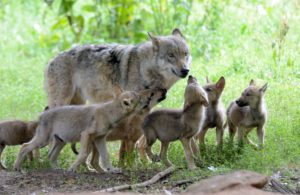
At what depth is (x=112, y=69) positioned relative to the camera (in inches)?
449

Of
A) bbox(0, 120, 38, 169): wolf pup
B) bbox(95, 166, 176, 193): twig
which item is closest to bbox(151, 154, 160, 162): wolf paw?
bbox(95, 166, 176, 193): twig

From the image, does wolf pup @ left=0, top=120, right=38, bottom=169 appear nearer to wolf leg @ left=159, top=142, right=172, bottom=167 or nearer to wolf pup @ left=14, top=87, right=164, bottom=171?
wolf pup @ left=14, top=87, right=164, bottom=171

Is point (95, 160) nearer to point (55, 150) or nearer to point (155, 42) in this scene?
point (55, 150)

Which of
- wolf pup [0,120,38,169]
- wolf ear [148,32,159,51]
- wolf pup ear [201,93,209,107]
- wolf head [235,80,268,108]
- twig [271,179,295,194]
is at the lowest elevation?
twig [271,179,295,194]

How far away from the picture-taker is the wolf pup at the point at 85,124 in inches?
385

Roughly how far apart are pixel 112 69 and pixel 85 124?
5.53 feet

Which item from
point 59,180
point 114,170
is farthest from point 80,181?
point 114,170

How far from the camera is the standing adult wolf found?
35.4 ft

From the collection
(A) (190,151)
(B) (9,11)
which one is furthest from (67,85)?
(B) (9,11)

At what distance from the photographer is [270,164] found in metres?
9.56

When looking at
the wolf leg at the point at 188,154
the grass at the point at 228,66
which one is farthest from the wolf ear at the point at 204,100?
the grass at the point at 228,66

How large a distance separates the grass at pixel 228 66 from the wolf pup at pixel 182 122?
35 cm

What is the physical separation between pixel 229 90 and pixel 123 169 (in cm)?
415

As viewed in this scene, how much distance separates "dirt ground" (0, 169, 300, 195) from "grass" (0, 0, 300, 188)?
30cm
